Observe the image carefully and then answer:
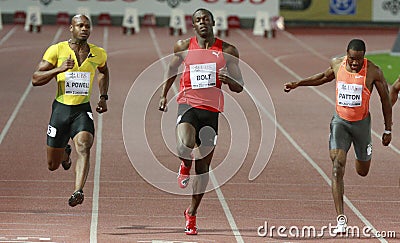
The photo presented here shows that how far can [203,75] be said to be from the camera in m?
11.1

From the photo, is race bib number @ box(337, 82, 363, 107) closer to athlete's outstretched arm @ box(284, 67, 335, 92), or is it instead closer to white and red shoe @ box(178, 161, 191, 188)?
athlete's outstretched arm @ box(284, 67, 335, 92)

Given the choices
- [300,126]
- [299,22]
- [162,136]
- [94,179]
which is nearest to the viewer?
[94,179]

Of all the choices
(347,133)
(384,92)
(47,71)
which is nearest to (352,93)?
(384,92)

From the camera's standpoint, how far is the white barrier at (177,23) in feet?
133

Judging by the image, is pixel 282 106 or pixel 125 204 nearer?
pixel 125 204

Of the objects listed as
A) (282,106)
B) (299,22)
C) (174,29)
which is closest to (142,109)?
(282,106)

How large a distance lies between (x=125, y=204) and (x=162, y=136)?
20.5 feet

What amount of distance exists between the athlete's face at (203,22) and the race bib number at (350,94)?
4.49ft

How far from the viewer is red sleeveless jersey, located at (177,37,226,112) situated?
36.5ft

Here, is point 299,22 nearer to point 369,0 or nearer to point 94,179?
point 369,0

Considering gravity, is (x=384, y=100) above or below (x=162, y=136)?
above

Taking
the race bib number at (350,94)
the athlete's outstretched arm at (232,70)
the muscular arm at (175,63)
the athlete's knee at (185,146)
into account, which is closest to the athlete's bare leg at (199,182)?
the athlete's knee at (185,146)

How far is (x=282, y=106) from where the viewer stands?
2288cm

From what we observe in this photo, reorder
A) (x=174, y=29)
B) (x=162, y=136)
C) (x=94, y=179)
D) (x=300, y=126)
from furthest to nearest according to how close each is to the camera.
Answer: (x=174, y=29) < (x=300, y=126) < (x=162, y=136) < (x=94, y=179)
